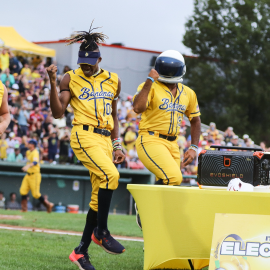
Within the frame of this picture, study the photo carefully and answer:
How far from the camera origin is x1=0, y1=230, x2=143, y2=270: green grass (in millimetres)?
5602

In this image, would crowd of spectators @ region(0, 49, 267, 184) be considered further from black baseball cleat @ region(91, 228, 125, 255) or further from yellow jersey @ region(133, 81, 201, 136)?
black baseball cleat @ region(91, 228, 125, 255)

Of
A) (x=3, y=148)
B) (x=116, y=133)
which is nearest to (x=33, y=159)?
(x=3, y=148)

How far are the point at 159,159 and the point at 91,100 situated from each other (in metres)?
1.22

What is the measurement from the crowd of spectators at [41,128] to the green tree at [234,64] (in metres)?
15.5

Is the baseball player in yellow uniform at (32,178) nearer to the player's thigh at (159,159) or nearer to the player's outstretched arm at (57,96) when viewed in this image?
the player's thigh at (159,159)

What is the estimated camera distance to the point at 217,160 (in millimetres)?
4676

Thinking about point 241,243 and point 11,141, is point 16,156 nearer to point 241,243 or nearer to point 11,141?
point 11,141

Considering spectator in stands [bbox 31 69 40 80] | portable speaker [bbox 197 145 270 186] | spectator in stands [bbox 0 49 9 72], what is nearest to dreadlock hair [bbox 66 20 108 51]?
portable speaker [bbox 197 145 270 186]

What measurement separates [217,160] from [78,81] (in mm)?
1803

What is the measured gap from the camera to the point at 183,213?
14.1 feet

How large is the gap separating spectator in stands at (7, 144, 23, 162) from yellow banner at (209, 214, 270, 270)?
12340 mm

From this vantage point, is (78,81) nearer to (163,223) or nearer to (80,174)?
(163,223)

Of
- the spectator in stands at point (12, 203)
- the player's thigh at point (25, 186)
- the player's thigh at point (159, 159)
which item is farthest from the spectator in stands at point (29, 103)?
the player's thigh at point (159, 159)

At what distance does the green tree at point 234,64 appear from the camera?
35031mm
